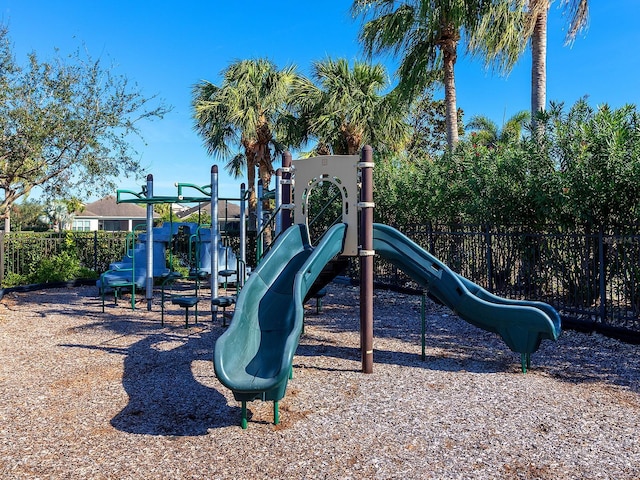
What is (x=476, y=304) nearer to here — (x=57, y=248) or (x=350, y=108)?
(x=350, y=108)

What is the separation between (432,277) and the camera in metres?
5.91

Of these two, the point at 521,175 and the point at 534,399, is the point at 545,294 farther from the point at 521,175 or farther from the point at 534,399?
the point at 534,399

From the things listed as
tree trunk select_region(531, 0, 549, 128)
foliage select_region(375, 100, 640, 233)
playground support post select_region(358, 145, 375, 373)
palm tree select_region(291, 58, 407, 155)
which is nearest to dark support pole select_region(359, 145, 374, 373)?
playground support post select_region(358, 145, 375, 373)

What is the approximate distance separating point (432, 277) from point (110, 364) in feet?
12.6

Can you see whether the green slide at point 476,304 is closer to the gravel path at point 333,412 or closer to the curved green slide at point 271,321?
the gravel path at point 333,412

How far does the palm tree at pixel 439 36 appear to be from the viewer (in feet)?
40.2

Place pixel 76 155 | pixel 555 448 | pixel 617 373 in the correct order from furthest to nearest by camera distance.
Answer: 1. pixel 76 155
2. pixel 617 373
3. pixel 555 448

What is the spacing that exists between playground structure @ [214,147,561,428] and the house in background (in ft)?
149

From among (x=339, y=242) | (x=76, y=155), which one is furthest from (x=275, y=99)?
(x=339, y=242)

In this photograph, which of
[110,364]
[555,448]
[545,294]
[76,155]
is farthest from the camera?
[76,155]

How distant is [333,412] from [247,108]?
14.0 metres

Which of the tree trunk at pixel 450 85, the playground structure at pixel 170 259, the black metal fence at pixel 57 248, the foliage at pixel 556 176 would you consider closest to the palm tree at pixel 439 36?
the tree trunk at pixel 450 85

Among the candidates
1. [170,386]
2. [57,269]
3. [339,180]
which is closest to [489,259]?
[339,180]

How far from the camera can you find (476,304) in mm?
5680
